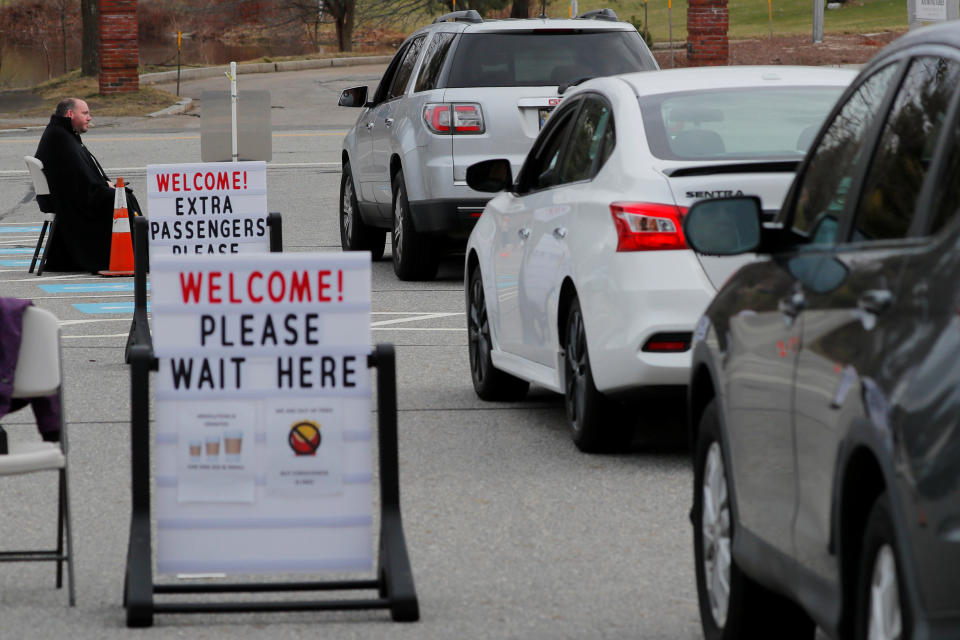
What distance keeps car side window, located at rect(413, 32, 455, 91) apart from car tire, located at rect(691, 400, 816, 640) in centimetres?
971

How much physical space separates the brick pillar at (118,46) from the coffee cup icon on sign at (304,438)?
116 ft

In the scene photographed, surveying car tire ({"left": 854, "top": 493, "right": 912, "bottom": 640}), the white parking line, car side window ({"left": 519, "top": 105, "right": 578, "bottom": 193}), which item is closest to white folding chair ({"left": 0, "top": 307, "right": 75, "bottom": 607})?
car tire ({"left": 854, "top": 493, "right": 912, "bottom": 640})

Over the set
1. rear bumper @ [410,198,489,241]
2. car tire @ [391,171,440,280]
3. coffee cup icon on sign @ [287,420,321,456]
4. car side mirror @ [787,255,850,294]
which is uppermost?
car side mirror @ [787,255,850,294]

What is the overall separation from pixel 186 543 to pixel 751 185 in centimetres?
321

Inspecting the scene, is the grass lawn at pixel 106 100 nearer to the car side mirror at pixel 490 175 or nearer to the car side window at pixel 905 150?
the car side mirror at pixel 490 175

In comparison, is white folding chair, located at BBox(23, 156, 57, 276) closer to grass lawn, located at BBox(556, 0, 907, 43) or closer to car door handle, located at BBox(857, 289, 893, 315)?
car door handle, located at BBox(857, 289, 893, 315)

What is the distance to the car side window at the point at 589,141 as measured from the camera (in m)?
8.24

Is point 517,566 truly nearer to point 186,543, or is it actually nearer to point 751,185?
point 186,543

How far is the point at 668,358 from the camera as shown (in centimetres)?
757

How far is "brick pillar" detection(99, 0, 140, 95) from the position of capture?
39.8 meters

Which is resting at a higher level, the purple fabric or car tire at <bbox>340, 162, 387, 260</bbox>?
the purple fabric

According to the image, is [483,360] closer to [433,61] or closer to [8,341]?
[8,341]

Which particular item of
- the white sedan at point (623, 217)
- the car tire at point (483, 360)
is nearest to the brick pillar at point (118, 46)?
the car tire at point (483, 360)

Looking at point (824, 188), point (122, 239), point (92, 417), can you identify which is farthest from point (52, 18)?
point (824, 188)
